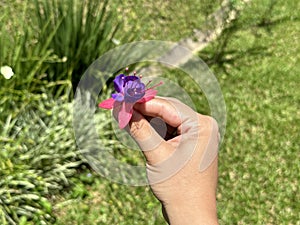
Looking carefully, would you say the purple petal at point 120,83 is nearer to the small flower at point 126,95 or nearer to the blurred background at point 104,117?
the small flower at point 126,95

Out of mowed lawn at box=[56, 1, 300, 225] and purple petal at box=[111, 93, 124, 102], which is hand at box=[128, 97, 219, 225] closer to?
purple petal at box=[111, 93, 124, 102]

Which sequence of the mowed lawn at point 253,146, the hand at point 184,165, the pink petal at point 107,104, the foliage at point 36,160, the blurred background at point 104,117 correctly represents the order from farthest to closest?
the mowed lawn at point 253,146 < the blurred background at point 104,117 < the foliage at point 36,160 < the hand at point 184,165 < the pink petal at point 107,104

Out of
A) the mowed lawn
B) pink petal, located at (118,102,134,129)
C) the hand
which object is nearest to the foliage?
the mowed lawn

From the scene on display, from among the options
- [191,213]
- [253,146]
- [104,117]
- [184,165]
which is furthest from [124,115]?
[253,146]

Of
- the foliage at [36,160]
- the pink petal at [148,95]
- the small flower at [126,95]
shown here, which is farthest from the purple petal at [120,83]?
the foliage at [36,160]

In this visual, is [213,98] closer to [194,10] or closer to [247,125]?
[247,125]

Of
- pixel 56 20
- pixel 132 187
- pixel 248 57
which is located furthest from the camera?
pixel 248 57

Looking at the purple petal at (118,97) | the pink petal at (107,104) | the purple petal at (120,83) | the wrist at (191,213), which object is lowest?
the wrist at (191,213)

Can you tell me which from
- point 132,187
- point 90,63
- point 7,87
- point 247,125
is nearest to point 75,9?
point 90,63
